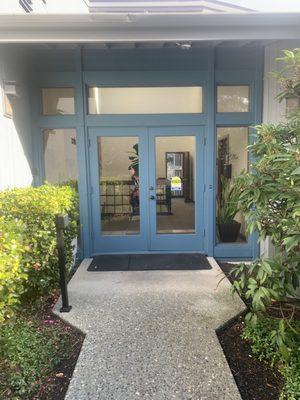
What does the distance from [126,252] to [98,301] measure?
1801 mm

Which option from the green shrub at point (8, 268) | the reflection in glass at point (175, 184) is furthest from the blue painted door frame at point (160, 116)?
the green shrub at point (8, 268)

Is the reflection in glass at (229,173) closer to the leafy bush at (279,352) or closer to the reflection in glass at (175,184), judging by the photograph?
the reflection in glass at (175,184)

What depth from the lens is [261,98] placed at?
5.11 meters

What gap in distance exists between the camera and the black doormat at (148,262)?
16.1 ft

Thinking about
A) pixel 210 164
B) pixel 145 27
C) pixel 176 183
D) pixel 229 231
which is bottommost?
pixel 229 231

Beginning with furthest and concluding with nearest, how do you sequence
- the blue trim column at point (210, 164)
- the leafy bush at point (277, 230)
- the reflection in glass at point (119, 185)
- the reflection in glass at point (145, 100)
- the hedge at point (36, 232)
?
the reflection in glass at point (119, 185), the reflection in glass at point (145, 100), the blue trim column at point (210, 164), the hedge at point (36, 232), the leafy bush at point (277, 230)

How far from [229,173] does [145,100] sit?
6.11ft

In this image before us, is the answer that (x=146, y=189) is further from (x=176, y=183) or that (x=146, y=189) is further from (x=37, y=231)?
(x=37, y=231)

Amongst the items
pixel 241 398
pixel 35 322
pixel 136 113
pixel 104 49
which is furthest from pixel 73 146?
pixel 241 398

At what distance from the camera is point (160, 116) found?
525cm

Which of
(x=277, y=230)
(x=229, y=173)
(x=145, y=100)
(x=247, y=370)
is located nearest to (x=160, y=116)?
(x=145, y=100)

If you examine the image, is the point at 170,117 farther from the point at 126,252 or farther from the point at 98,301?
the point at 98,301

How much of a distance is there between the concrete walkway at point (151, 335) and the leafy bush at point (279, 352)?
1.08 feet

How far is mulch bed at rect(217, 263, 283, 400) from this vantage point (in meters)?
2.39
